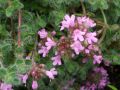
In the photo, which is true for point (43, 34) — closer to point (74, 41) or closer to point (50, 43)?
point (50, 43)

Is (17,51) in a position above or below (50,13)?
below

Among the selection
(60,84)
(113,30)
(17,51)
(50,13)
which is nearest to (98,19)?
(113,30)

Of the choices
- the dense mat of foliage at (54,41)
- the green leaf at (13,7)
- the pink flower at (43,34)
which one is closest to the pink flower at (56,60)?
the dense mat of foliage at (54,41)

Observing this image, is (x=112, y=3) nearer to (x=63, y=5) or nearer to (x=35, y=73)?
(x=63, y=5)

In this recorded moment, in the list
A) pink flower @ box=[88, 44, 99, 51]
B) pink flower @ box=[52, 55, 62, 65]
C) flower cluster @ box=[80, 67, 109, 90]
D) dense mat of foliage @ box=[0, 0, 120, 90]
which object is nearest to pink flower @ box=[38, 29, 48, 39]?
dense mat of foliage @ box=[0, 0, 120, 90]

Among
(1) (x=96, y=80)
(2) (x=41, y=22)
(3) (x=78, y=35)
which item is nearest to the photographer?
(3) (x=78, y=35)

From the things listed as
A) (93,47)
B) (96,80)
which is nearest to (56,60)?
(93,47)
